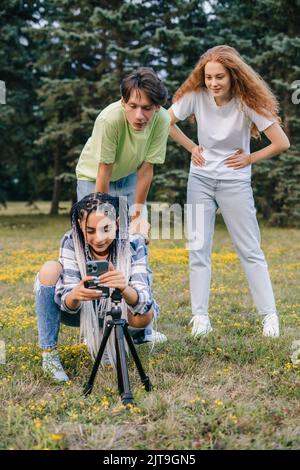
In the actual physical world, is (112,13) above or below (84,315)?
above

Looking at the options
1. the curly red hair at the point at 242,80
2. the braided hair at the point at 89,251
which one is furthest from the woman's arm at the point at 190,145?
the braided hair at the point at 89,251

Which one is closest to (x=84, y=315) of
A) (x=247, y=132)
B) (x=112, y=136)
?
(x=112, y=136)

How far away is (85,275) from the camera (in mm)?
3045

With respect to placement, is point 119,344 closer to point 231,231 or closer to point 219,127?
point 231,231

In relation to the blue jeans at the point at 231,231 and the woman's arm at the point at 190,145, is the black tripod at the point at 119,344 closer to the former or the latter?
the blue jeans at the point at 231,231

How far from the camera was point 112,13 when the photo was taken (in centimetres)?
1408

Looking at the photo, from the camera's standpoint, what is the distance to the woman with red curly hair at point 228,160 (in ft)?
12.8

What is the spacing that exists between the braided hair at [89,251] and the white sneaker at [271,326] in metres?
1.31

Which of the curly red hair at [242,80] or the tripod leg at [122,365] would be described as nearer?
the tripod leg at [122,365]

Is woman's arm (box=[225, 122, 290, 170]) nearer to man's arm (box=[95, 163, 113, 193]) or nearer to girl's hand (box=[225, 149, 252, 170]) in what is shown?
girl's hand (box=[225, 149, 252, 170])

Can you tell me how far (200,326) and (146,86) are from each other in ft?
5.93

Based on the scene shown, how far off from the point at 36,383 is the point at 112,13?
41.5ft

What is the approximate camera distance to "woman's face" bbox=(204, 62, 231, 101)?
378 cm
